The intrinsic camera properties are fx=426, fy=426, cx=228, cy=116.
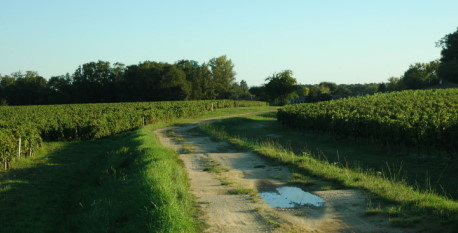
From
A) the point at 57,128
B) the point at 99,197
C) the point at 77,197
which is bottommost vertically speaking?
the point at 77,197

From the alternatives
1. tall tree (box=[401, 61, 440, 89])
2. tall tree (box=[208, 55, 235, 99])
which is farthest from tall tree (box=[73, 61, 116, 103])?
tall tree (box=[401, 61, 440, 89])

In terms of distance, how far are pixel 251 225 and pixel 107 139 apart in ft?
82.4

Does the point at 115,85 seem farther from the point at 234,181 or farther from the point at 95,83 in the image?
the point at 234,181

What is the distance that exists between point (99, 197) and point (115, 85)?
88295mm

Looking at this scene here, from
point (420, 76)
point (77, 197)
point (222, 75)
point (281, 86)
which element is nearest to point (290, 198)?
point (77, 197)

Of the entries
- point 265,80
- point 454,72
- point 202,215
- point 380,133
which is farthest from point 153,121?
point 454,72

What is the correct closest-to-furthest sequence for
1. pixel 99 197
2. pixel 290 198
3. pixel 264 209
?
pixel 264 209 → pixel 290 198 → pixel 99 197

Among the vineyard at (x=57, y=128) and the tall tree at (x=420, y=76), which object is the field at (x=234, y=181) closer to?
the vineyard at (x=57, y=128)

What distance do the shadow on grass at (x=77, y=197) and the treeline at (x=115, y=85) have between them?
70726 mm

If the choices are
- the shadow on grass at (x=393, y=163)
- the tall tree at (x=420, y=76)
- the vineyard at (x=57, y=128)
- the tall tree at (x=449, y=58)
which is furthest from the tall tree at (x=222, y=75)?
the shadow on grass at (x=393, y=163)

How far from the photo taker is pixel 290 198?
32.5ft

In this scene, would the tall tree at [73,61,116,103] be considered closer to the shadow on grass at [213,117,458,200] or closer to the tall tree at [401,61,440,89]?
the tall tree at [401,61,440,89]

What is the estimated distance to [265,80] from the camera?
279ft

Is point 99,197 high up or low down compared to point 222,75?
down
